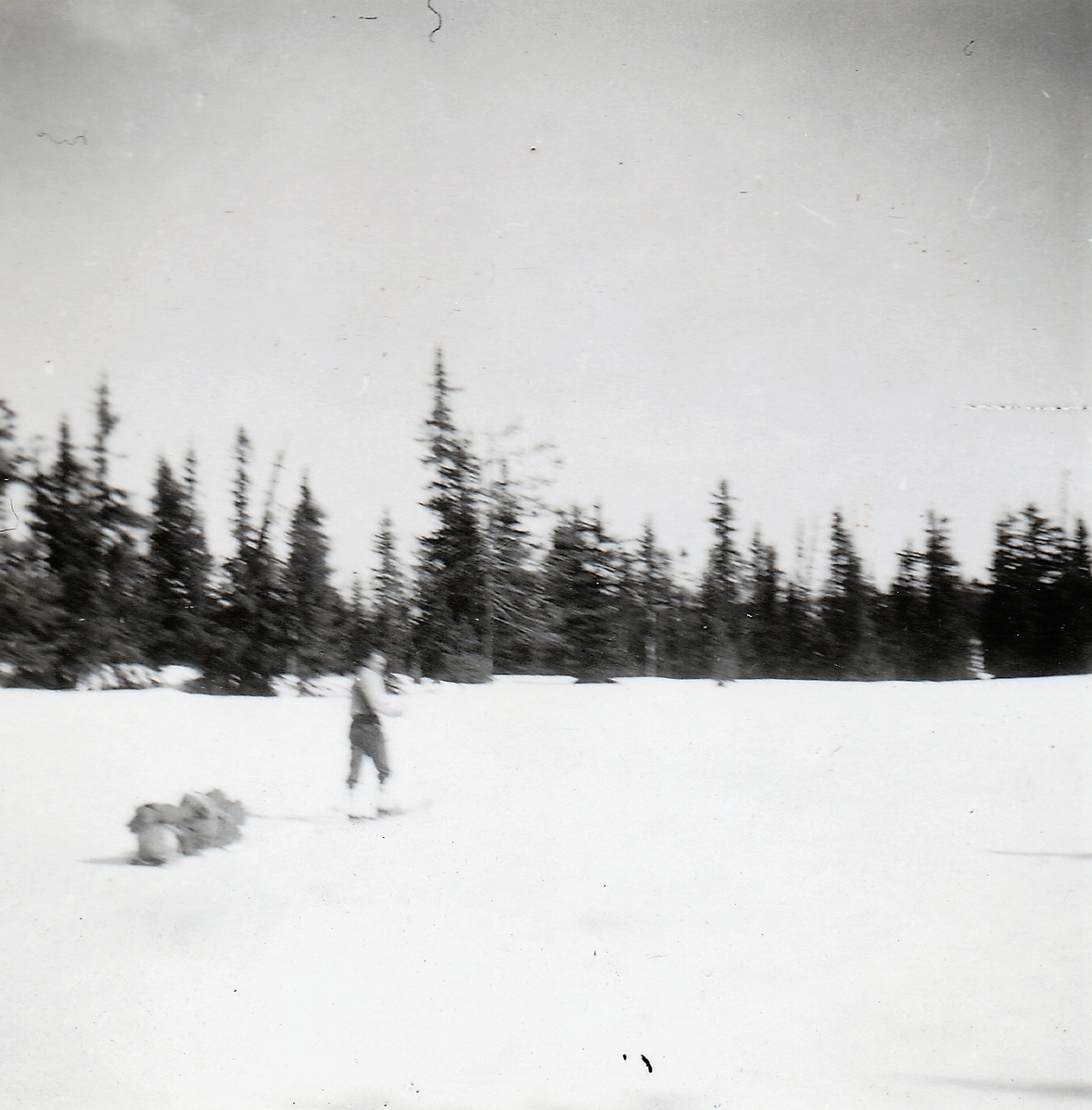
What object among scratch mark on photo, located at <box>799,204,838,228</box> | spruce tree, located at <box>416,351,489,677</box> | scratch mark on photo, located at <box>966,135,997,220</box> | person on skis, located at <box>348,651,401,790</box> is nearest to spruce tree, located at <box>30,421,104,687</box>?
person on skis, located at <box>348,651,401,790</box>

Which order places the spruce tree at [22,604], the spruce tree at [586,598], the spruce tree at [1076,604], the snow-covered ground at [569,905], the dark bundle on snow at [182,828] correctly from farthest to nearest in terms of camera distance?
the spruce tree at [22,604]
the spruce tree at [586,598]
the spruce tree at [1076,604]
the dark bundle on snow at [182,828]
the snow-covered ground at [569,905]

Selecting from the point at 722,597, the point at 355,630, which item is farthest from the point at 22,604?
the point at 722,597

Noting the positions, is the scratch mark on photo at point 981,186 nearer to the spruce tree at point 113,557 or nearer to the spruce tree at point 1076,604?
the spruce tree at point 1076,604

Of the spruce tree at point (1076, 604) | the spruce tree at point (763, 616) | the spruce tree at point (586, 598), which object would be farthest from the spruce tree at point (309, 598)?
the spruce tree at point (1076, 604)

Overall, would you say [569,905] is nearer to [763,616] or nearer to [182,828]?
[763,616]

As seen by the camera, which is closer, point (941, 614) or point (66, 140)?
point (941, 614)

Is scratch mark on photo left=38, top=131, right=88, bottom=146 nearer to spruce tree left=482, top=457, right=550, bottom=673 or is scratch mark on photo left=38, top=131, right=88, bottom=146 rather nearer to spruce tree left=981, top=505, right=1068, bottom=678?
spruce tree left=482, top=457, right=550, bottom=673

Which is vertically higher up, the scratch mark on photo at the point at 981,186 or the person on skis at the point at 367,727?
the scratch mark on photo at the point at 981,186
